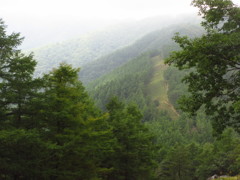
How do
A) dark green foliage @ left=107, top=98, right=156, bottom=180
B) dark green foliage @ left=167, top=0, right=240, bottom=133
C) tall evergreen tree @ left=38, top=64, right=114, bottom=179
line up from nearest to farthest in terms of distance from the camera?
1. dark green foliage @ left=167, top=0, right=240, bottom=133
2. tall evergreen tree @ left=38, top=64, right=114, bottom=179
3. dark green foliage @ left=107, top=98, right=156, bottom=180

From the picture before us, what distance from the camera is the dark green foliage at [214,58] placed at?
39.3ft

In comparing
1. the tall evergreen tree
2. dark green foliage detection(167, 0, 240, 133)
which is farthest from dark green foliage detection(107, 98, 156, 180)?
dark green foliage detection(167, 0, 240, 133)

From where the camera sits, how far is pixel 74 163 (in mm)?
16516

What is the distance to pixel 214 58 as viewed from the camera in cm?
1247

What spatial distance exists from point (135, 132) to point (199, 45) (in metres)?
15.5

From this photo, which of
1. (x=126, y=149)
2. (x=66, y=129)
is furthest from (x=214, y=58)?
(x=126, y=149)

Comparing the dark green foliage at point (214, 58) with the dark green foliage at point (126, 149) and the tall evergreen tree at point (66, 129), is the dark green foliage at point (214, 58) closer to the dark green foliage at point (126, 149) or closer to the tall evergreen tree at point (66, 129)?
the tall evergreen tree at point (66, 129)

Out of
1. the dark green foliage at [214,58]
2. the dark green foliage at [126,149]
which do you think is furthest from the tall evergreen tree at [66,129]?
the dark green foliage at [126,149]

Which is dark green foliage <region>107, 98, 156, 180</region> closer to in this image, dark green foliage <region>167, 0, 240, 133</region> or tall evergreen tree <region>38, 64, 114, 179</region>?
tall evergreen tree <region>38, 64, 114, 179</region>

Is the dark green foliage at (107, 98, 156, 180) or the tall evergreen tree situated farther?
the dark green foliage at (107, 98, 156, 180)

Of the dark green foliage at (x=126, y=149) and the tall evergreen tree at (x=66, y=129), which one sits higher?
the tall evergreen tree at (x=66, y=129)

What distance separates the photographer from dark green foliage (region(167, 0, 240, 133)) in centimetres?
1199

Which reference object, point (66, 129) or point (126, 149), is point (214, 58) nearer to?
point (66, 129)

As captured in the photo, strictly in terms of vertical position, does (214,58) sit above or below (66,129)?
above
